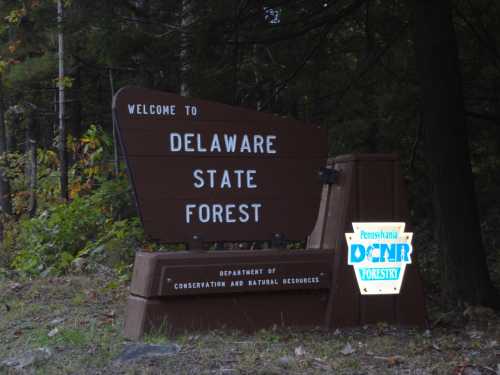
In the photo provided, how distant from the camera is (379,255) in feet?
25.7

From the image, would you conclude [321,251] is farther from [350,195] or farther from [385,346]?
[385,346]

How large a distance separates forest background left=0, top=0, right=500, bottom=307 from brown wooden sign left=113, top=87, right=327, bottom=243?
197cm

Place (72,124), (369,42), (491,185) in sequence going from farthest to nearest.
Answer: (72,124)
(491,185)
(369,42)

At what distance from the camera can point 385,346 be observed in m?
6.76

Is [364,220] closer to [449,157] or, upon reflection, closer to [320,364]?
[449,157]

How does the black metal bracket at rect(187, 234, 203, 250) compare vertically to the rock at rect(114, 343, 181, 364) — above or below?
above

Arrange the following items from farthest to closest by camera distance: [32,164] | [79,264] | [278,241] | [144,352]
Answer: [32,164] → [79,264] → [278,241] → [144,352]

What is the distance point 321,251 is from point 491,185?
317 inches

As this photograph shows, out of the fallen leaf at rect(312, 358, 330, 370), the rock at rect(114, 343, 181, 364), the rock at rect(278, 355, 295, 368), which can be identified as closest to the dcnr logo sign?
the fallen leaf at rect(312, 358, 330, 370)

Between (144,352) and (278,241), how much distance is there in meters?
1.91

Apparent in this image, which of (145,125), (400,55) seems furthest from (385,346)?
(400,55)

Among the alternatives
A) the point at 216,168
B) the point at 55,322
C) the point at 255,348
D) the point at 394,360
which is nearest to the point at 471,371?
the point at 394,360

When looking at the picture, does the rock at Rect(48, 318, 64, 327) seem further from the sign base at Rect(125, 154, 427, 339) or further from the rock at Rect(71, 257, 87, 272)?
the rock at Rect(71, 257, 87, 272)

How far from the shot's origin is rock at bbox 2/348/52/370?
247 inches
